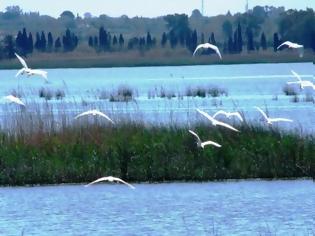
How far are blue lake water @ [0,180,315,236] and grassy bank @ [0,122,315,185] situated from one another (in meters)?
0.24

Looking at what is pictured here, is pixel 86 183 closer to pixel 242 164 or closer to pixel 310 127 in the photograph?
pixel 242 164

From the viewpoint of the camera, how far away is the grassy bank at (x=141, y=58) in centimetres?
11812

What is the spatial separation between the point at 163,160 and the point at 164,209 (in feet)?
6.94

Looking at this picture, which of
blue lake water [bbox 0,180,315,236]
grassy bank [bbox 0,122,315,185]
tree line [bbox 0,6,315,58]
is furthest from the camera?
tree line [bbox 0,6,315,58]

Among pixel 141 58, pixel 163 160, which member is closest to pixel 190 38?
pixel 141 58

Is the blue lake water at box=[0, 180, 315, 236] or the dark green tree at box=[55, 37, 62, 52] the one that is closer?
the blue lake water at box=[0, 180, 315, 236]

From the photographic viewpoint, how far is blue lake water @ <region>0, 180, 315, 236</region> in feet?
74.5

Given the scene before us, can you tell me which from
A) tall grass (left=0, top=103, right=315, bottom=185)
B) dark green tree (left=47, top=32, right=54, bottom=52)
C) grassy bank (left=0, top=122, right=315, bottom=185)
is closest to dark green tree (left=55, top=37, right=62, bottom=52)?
dark green tree (left=47, top=32, right=54, bottom=52)

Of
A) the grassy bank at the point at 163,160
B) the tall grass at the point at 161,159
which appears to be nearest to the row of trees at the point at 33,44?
the tall grass at the point at 161,159

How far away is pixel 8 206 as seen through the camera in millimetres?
26031

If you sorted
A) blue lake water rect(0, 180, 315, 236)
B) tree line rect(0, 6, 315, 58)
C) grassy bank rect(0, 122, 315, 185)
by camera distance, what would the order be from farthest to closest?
tree line rect(0, 6, 315, 58) → grassy bank rect(0, 122, 315, 185) → blue lake water rect(0, 180, 315, 236)

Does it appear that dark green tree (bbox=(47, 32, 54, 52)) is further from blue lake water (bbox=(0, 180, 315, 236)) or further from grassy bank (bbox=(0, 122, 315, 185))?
blue lake water (bbox=(0, 180, 315, 236))

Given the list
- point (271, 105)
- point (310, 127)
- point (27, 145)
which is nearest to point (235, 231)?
point (27, 145)

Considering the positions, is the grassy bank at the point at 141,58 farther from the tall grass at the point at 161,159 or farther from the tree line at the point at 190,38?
the tall grass at the point at 161,159
